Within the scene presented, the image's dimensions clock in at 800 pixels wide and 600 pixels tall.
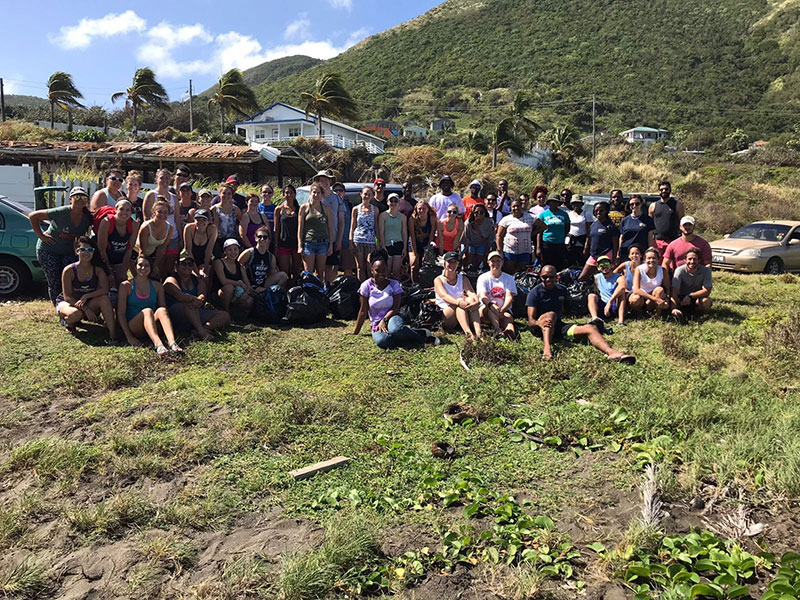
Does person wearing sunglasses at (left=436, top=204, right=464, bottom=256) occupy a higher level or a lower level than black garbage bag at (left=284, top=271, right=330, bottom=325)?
higher

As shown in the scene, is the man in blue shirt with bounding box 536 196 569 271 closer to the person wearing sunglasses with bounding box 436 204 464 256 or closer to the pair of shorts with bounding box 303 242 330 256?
the person wearing sunglasses with bounding box 436 204 464 256

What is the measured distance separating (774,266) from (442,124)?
5366cm

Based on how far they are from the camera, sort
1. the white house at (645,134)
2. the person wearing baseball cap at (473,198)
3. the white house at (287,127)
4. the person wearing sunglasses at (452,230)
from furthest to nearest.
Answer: the white house at (645,134)
the white house at (287,127)
the person wearing baseball cap at (473,198)
the person wearing sunglasses at (452,230)

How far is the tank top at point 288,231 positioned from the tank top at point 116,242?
2.19m

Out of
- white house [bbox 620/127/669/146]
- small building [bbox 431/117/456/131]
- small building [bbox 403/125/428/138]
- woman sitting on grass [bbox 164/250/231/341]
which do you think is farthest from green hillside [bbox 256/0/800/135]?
woman sitting on grass [bbox 164/250/231/341]

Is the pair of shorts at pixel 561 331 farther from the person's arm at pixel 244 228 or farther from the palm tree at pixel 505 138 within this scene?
the palm tree at pixel 505 138

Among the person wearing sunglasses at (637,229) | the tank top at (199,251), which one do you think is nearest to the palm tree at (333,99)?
the person wearing sunglasses at (637,229)

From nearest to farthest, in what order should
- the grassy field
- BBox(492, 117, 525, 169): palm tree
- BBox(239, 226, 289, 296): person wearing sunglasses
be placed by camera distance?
1. the grassy field
2. BBox(239, 226, 289, 296): person wearing sunglasses
3. BBox(492, 117, 525, 169): palm tree

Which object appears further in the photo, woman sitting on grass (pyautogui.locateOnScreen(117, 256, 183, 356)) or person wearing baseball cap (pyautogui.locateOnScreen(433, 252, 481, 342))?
person wearing baseball cap (pyautogui.locateOnScreen(433, 252, 481, 342))

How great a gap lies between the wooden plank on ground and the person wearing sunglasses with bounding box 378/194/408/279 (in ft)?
16.3

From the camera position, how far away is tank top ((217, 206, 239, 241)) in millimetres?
8094

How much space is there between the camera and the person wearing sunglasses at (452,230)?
8891 mm

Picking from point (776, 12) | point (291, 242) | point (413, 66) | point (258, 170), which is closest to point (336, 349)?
point (291, 242)

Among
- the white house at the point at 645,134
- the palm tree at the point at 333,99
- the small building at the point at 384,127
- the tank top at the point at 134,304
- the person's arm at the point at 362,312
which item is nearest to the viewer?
the tank top at the point at 134,304
